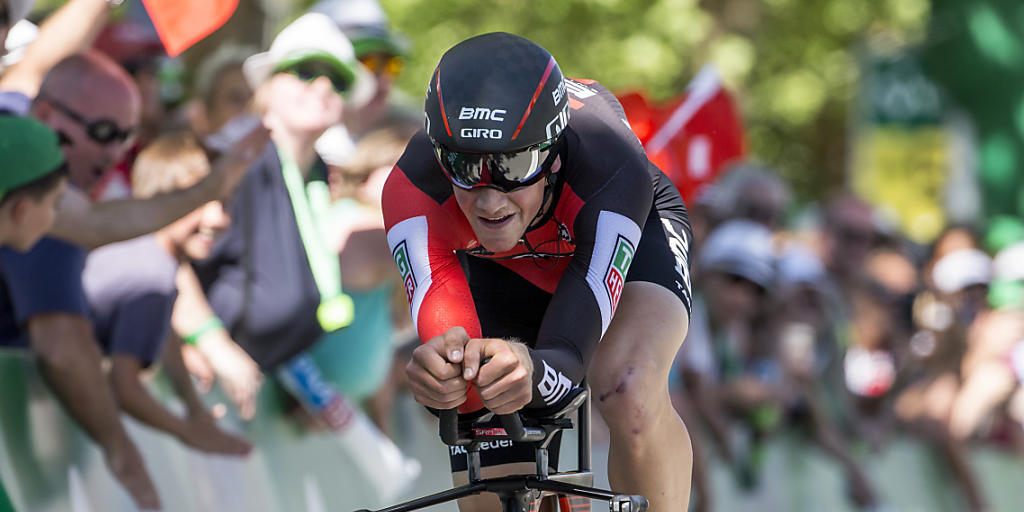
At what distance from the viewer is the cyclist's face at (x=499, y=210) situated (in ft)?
12.1

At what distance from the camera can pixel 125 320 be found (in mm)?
5562

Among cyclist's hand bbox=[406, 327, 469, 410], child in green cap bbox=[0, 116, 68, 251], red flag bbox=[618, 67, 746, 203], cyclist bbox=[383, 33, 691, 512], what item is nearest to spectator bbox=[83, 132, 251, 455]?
child in green cap bbox=[0, 116, 68, 251]

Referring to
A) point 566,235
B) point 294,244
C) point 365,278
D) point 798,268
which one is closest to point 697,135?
point 798,268

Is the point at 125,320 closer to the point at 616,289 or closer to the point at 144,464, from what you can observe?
the point at 144,464

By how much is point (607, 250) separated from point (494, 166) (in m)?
0.47

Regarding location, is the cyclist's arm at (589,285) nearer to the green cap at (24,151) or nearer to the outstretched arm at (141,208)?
the green cap at (24,151)

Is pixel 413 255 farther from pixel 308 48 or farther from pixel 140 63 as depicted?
pixel 140 63

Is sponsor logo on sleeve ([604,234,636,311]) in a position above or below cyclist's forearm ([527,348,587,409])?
above

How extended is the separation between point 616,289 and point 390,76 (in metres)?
4.24

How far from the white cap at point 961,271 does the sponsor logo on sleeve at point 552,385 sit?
28.5 ft

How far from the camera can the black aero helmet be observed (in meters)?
3.51

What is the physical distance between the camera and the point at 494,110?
138 inches

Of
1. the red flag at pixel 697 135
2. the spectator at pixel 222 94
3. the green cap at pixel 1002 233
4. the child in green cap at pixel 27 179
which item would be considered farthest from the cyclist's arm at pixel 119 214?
the green cap at pixel 1002 233

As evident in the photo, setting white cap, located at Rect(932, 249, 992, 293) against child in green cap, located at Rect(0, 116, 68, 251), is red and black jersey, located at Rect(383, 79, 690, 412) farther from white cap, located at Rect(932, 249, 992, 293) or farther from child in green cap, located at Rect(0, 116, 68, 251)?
white cap, located at Rect(932, 249, 992, 293)
